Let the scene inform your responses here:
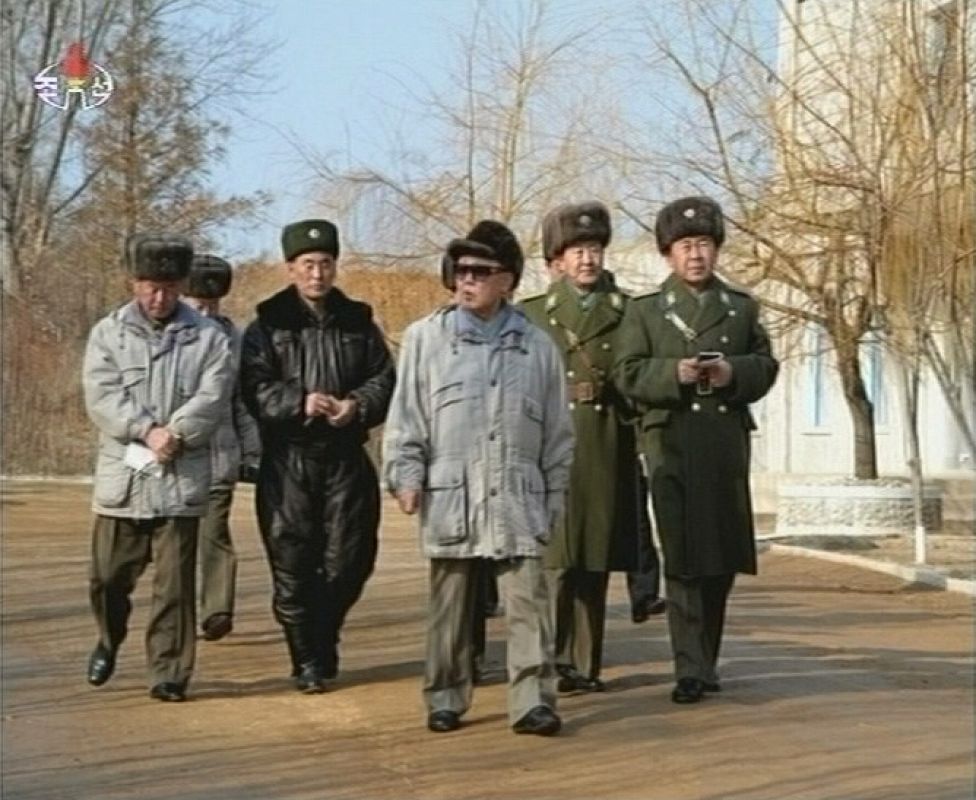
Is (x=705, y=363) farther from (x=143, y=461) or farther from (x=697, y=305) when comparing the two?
(x=143, y=461)

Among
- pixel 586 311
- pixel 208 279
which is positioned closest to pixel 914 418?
pixel 208 279

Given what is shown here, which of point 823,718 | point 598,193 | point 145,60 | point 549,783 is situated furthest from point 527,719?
point 598,193

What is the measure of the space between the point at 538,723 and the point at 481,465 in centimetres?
98

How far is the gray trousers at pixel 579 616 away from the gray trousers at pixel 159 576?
1.49 metres

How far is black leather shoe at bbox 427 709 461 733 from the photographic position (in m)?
8.45

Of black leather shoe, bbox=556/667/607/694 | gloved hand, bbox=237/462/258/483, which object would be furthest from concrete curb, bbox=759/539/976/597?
black leather shoe, bbox=556/667/607/694

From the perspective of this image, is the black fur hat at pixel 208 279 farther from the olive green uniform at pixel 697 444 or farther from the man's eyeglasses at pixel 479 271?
the man's eyeglasses at pixel 479 271

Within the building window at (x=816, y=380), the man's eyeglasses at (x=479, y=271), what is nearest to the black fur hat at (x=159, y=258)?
the man's eyeglasses at (x=479, y=271)

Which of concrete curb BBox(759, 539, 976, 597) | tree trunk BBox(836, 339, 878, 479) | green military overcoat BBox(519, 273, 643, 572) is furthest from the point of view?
tree trunk BBox(836, 339, 878, 479)

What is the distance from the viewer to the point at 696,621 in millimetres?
9148

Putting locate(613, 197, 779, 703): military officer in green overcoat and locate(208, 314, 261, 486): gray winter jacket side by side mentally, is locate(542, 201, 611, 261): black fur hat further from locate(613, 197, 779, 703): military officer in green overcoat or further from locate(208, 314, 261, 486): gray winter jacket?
locate(208, 314, 261, 486): gray winter jacket

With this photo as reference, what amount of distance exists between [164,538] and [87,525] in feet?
39.6

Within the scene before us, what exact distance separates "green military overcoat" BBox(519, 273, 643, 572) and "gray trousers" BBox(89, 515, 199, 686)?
1.49 meters

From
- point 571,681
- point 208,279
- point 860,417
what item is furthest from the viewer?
point 860,417
